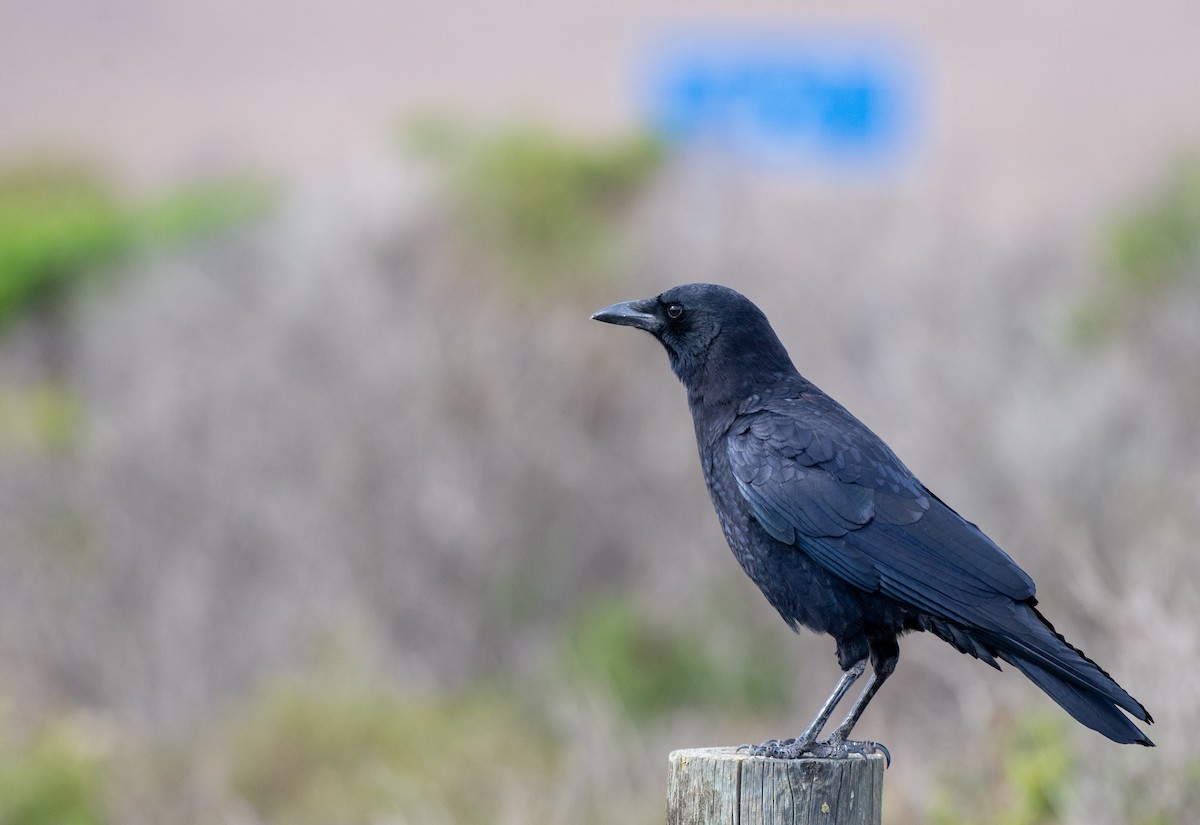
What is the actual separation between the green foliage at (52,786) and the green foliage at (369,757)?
87 centimetres

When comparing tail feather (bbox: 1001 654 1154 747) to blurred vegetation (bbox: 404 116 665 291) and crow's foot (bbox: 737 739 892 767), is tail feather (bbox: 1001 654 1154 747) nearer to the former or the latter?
crow's foot (bbox: 737 739 892 767)

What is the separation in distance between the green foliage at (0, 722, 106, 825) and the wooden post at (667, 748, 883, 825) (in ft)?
20.8

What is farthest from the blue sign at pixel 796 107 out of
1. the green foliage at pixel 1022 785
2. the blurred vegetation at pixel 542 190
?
the green foliage at pixel 1022 785

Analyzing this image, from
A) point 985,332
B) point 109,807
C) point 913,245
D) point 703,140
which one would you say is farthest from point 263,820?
point 703,140

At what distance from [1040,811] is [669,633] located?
5.98 metres

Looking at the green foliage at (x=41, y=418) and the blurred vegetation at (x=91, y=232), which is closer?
the green foliage at (x=41, y=418)

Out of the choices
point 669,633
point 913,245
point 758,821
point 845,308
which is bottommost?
point 758,821

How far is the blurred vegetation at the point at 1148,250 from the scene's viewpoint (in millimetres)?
12734

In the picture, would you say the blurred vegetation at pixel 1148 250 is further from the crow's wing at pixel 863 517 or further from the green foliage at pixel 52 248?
the green foliage at pixel 52 248

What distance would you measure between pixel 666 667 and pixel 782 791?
8.04 meters

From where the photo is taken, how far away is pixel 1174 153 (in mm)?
14438

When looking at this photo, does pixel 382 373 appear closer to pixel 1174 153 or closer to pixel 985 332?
pixel 985 332

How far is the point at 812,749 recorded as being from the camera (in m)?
4.29

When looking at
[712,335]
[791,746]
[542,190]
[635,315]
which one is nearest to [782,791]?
[791,746]
